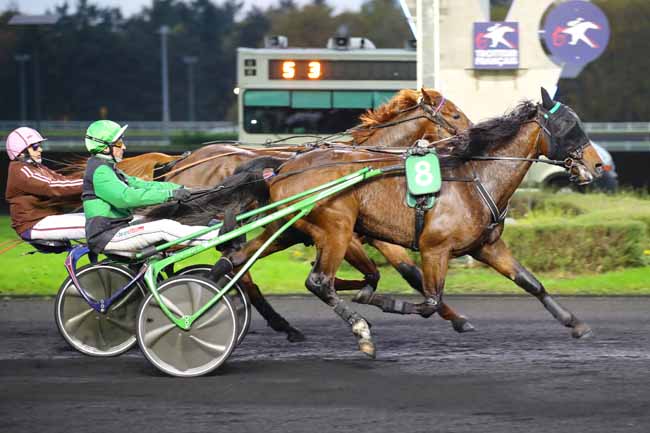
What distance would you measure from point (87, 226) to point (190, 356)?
111 centimetres

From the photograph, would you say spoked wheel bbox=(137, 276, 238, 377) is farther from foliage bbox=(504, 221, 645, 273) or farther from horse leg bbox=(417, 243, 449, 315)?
foliage bbox=(504, 221, 645, 273)

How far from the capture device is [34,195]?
8258 mm

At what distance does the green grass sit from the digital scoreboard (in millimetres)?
8299

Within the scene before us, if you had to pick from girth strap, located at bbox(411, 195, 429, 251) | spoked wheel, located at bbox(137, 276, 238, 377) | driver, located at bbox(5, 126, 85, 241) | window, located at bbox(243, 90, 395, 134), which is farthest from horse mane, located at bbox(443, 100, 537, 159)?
window, located at bbox(243, 90, 395, 134)

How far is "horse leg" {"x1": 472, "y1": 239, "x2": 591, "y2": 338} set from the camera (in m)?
7.91

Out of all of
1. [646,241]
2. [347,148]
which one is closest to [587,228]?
[646,241]

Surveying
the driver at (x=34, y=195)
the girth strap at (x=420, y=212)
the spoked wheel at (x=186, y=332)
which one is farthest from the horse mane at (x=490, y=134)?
the driver at (x=34, y=195)

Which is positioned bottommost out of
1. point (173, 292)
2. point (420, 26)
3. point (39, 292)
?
point (39, 292)

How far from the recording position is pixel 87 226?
7.55m

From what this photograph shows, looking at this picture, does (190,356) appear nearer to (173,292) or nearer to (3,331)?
(173,292)

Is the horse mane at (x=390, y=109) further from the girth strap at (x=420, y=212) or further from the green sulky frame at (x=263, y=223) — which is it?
the girth strap at (x=420, y=212)

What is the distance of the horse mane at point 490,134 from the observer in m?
8.02

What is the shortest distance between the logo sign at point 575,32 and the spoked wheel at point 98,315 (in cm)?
672

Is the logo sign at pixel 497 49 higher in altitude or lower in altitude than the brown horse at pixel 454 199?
higher
